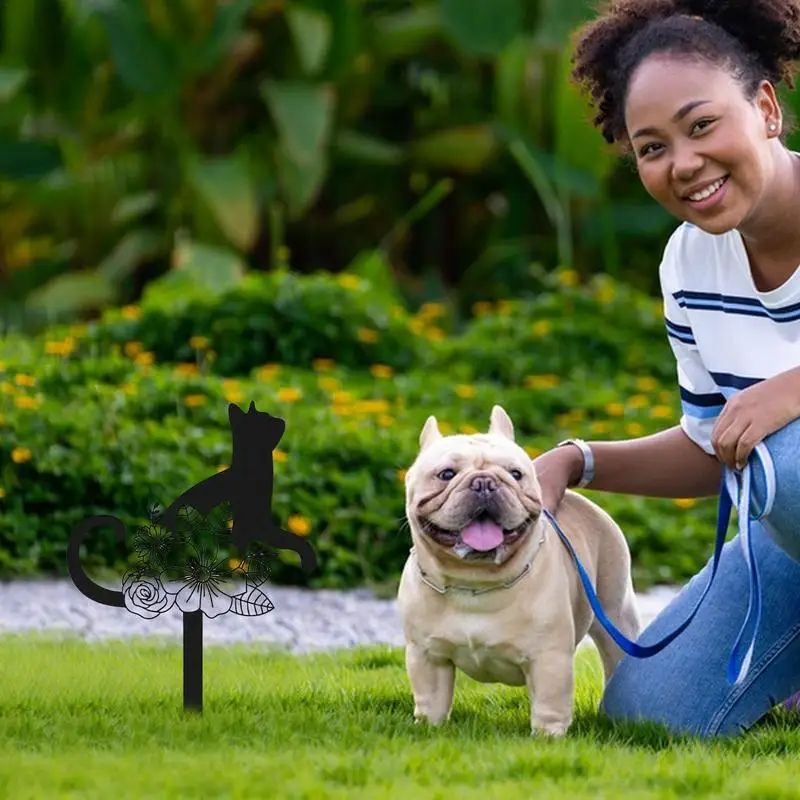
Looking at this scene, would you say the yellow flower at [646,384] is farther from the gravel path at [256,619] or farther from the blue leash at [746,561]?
the blue leash at [746,561]

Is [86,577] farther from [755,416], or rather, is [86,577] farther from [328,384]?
[328,384]

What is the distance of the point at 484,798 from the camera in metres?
2.45

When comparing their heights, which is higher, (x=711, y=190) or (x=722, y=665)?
(x=711, y=190)

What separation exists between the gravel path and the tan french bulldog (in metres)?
1.29

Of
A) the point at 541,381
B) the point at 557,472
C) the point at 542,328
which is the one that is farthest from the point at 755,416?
the point at 542,328

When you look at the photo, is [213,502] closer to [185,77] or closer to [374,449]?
[374,449]

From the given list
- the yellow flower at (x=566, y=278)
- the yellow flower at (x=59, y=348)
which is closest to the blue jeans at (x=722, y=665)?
the yellow flower at (x=59, y=348)

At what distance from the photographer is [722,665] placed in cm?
333

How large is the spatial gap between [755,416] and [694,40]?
720mm

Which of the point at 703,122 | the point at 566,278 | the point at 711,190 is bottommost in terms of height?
the point at 566,278

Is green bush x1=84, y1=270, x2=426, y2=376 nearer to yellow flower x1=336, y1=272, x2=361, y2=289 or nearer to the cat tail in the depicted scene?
yellow flower x1=336, y1=272, x2=361, y2=289

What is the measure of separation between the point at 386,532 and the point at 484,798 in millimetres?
2932

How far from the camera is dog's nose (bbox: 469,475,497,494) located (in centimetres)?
289

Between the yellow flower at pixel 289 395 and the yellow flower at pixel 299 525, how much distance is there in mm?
946
